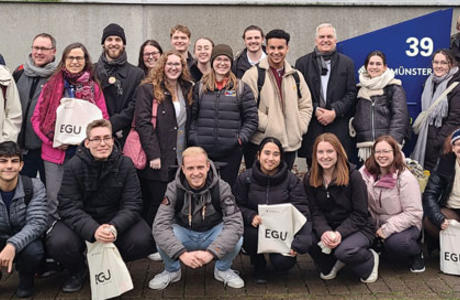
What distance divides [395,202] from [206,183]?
174 cm

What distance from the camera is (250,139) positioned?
19.6ft

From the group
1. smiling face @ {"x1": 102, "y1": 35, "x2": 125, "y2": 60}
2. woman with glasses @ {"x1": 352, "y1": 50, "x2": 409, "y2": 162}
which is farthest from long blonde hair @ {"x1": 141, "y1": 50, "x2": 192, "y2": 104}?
woman with glasses @ {"x1": 352, "y1": 50, "x2": 409, "y2": 162}

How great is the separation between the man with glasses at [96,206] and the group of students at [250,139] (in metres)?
0.02

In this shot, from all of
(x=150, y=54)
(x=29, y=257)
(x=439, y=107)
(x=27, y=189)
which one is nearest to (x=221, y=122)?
(x=150, y=54)

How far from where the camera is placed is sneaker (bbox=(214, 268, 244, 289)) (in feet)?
16.8

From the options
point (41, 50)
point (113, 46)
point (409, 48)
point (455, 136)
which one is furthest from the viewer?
point (409, 48)

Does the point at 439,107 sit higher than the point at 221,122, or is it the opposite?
the point at 439,107

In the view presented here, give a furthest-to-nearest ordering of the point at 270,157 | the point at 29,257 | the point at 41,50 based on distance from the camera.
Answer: the point at 41,50 → the point at 270,157 → the point at 29,257

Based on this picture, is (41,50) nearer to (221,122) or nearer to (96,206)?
(96,206)

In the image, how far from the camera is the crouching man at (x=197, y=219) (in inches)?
196

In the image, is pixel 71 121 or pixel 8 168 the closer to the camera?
pixel 8 168

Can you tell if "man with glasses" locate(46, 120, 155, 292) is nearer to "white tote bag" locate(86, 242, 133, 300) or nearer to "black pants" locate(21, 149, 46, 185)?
"white tote bag" locate(86, 242, 133, 300)

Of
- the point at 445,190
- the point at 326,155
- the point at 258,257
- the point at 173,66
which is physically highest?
the point at 173,66

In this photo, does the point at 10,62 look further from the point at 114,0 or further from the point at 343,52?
the point at 343,52
